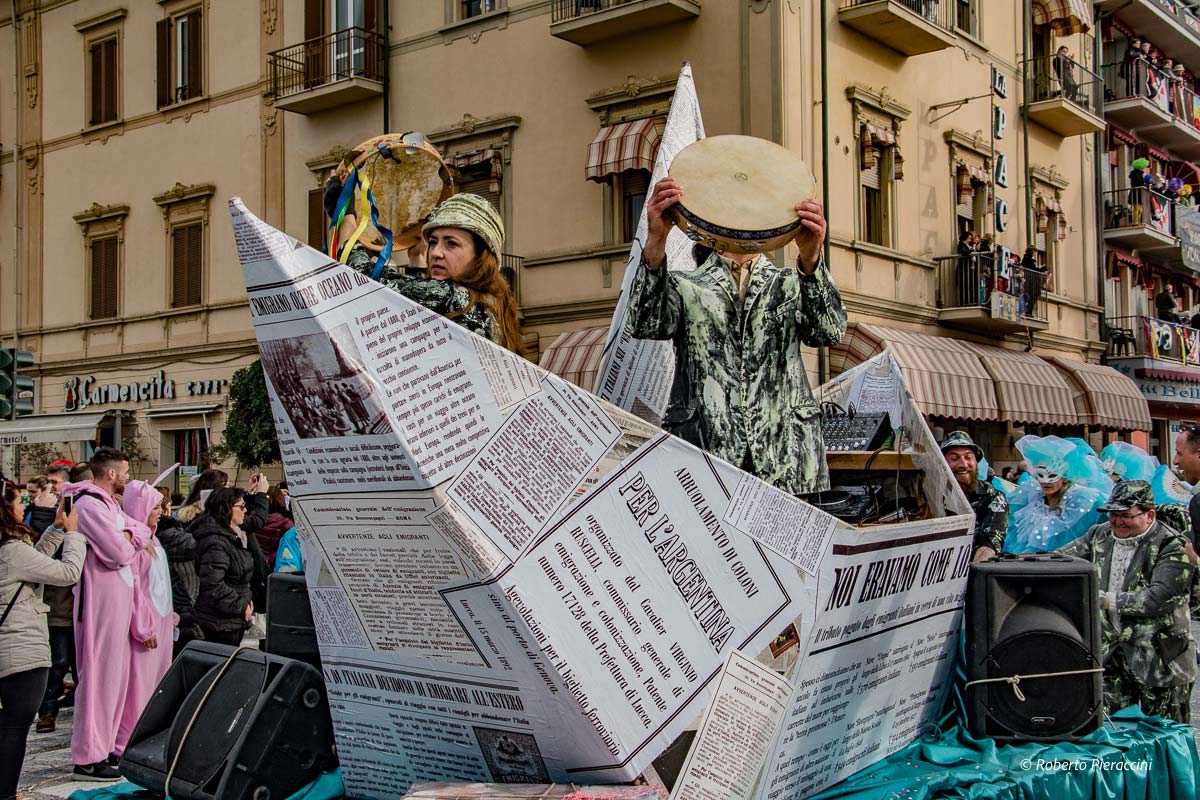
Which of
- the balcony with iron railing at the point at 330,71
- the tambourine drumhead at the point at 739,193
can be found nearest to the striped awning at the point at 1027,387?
the balcony with iron railing at the point at 330,71

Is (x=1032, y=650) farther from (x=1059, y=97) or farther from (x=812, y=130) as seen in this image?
(x=1059, y=97)

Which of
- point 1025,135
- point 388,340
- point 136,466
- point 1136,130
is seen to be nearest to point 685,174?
point 388,340

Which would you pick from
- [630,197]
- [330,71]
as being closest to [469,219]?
[630,197]

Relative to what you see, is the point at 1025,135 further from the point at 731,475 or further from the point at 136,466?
the point at 731,475

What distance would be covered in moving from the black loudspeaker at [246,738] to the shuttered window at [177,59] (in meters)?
19.8

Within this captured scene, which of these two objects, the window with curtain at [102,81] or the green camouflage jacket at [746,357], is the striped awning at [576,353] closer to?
the green camouflage jacket at [746,357]

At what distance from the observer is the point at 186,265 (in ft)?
70.5

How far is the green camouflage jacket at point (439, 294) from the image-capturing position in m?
3.18

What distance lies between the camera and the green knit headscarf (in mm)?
3270

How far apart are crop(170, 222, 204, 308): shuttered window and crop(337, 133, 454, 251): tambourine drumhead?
1864cm

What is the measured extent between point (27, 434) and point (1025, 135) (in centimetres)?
1771

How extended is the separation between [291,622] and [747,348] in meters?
1.56

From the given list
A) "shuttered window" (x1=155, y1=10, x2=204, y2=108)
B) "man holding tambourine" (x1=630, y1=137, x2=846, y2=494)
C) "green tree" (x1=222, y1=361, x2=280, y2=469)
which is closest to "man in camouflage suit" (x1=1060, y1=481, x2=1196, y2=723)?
"man holding tambourine" (x1=630, y1=137, x2=846, y2=494)

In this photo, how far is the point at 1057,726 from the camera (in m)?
3.78
